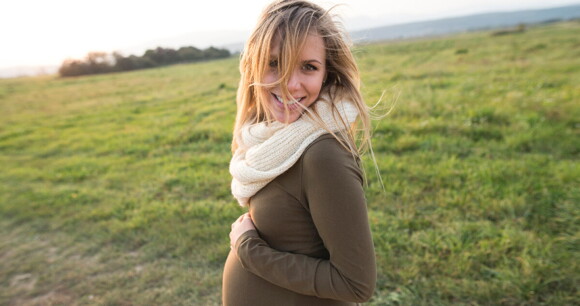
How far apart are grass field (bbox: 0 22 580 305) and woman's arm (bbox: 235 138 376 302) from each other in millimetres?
800

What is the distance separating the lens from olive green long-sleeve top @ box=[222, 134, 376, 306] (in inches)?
42.1

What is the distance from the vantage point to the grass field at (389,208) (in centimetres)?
291

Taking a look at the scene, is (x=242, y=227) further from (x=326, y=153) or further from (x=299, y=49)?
(x=299, y=49)

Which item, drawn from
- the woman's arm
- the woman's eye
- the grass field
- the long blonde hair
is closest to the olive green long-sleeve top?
the woman's arm

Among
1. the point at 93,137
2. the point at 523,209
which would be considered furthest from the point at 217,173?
the point at 93,137

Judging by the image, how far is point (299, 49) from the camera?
118 centimetres

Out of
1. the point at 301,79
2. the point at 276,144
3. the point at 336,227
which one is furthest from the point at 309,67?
the point at 336,227

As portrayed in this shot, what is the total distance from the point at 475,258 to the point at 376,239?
2.66 feet

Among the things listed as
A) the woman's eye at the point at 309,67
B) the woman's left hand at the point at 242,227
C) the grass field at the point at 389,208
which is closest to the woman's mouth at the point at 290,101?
the woman's eye at the point at 309,67

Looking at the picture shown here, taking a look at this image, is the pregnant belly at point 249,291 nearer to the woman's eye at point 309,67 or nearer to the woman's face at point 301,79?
the woman's face at point 301,79

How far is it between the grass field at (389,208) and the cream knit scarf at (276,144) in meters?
0.57

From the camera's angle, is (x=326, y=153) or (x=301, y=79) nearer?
(x=326, y=153)

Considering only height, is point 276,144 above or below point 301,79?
below

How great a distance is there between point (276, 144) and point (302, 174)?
16 centimetres
